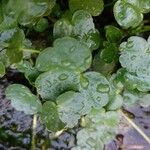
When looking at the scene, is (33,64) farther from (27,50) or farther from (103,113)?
(103,113)

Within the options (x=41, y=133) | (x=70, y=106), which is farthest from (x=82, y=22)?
(x=41, y=133)

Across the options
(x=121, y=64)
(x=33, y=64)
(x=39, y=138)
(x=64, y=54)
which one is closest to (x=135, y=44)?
(x=121, y=64)

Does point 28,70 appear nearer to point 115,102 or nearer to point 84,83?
point 84,83

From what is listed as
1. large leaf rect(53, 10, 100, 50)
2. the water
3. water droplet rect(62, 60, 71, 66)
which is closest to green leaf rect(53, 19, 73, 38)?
large leaf rect(53, 10, 100, 50)

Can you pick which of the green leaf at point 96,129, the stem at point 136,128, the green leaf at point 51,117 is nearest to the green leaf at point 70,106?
the green leaf at point 51,117

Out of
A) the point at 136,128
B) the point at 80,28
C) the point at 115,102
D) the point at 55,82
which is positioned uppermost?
the point at 80,28

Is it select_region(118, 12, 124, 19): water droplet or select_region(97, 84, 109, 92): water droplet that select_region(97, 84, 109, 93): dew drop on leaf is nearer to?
select_region(97, 84, 109, 92): water droplet
